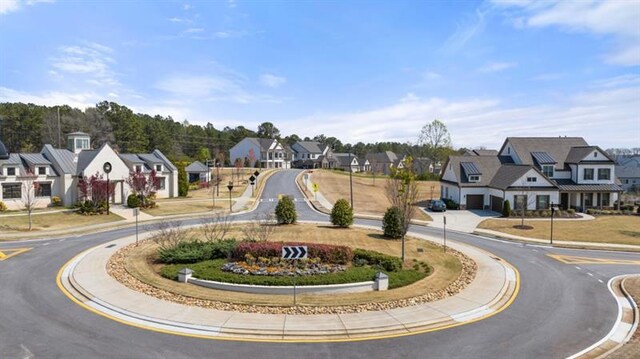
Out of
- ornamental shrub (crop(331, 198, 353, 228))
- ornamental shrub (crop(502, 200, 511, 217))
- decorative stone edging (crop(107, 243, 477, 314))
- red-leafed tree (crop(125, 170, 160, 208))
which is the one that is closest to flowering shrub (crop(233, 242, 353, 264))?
decorative stone edging (crop(107, 243, 477, 314))

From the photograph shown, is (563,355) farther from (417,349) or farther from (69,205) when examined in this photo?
(69,205)

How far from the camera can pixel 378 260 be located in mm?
23531

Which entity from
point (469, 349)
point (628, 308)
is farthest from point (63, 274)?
point (628, 308)

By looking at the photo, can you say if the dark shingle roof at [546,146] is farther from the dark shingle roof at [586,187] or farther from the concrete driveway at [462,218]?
the concrete driveway at [462,218]

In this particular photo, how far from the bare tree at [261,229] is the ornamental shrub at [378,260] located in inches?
247

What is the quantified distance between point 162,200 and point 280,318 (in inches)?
1769

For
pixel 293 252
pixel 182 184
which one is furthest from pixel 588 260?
pixel 182 184

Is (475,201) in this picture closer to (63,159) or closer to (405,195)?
(405,195)

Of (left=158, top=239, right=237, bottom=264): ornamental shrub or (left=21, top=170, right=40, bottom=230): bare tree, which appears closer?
(left=158, top=239, right=237, bottom=264): ornamental shrub

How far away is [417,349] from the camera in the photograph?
13078 millimetres

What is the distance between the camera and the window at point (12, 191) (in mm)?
43594

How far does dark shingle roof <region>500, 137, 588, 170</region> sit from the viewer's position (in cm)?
5656

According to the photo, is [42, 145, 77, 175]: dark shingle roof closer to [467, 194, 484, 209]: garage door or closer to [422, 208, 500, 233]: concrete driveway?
[422, 208, 500, 233]: concrete driveway

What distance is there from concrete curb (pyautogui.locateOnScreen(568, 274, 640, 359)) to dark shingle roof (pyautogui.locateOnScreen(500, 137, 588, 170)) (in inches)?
1523
